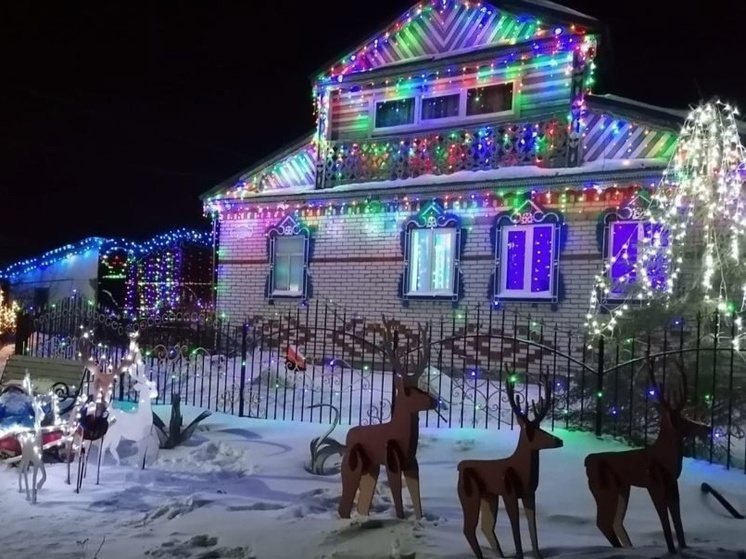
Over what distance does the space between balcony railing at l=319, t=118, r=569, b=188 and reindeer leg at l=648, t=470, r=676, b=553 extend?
31.6 feet

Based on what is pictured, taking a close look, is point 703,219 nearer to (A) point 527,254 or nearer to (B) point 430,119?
(A) point 527,254

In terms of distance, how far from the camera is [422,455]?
8062mm

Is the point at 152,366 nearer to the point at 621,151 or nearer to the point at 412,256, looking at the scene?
the point at 412,256

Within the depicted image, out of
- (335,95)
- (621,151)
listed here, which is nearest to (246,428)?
(621,151)

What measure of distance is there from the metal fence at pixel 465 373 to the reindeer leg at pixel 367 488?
95 centimetres

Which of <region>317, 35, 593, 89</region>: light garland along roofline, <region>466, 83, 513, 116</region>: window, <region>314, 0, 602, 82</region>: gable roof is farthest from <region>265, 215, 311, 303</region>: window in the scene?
<region>466, 83, 513, 116</region>: window

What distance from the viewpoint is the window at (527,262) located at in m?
13.9

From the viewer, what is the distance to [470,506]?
16.4ft

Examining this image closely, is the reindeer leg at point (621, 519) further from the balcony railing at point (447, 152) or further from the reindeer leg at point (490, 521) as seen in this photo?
the balcony railing at point (447, 152)

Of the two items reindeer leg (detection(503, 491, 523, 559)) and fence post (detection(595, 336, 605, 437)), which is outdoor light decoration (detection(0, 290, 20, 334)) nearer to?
fence post (detection(595, 336, 605, 437))

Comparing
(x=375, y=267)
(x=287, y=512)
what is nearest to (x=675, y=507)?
(x=287, y=512)

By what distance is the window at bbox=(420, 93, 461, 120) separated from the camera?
15.4 meters

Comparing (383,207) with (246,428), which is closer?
(246,428)

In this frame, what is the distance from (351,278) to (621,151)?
20.3 feet
